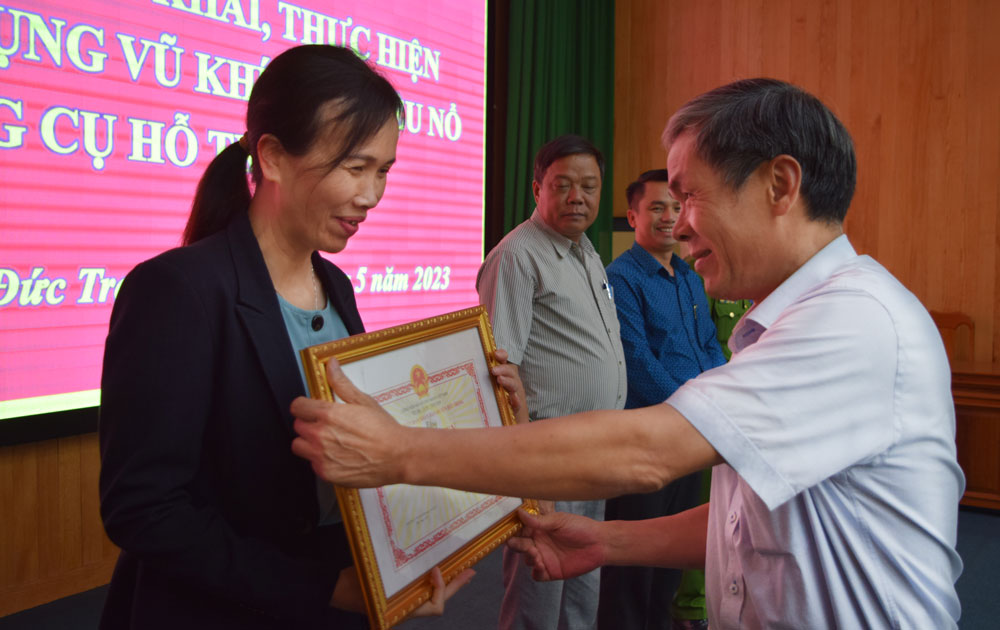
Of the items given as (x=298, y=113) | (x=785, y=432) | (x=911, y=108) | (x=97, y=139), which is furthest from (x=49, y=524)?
(x=911, y=108)

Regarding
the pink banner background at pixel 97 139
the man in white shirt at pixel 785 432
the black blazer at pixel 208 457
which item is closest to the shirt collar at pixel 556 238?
the pink banner background at pixel 97 139

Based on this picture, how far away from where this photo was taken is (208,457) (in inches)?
40.8

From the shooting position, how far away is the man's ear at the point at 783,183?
1.06 meters

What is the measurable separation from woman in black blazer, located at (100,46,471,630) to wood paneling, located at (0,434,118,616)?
6.52 feet

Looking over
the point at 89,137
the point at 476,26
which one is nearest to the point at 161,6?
the point at 89,137

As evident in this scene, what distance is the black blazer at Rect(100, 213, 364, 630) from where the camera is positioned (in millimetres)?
942

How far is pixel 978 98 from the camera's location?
4719 millimetres

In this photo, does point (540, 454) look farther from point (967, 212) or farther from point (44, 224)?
point (967, 212)

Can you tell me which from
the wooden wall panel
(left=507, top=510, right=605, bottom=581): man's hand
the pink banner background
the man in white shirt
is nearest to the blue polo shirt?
the pink banner background

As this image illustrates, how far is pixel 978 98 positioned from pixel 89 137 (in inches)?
196

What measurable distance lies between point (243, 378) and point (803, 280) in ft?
2.63

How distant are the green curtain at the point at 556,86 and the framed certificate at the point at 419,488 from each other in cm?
343

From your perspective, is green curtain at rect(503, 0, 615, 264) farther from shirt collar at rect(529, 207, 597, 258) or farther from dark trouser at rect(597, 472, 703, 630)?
dark trouser at rect(597, 472, 703, 630)

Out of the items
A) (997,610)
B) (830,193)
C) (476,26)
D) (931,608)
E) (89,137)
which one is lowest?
(997,610)
